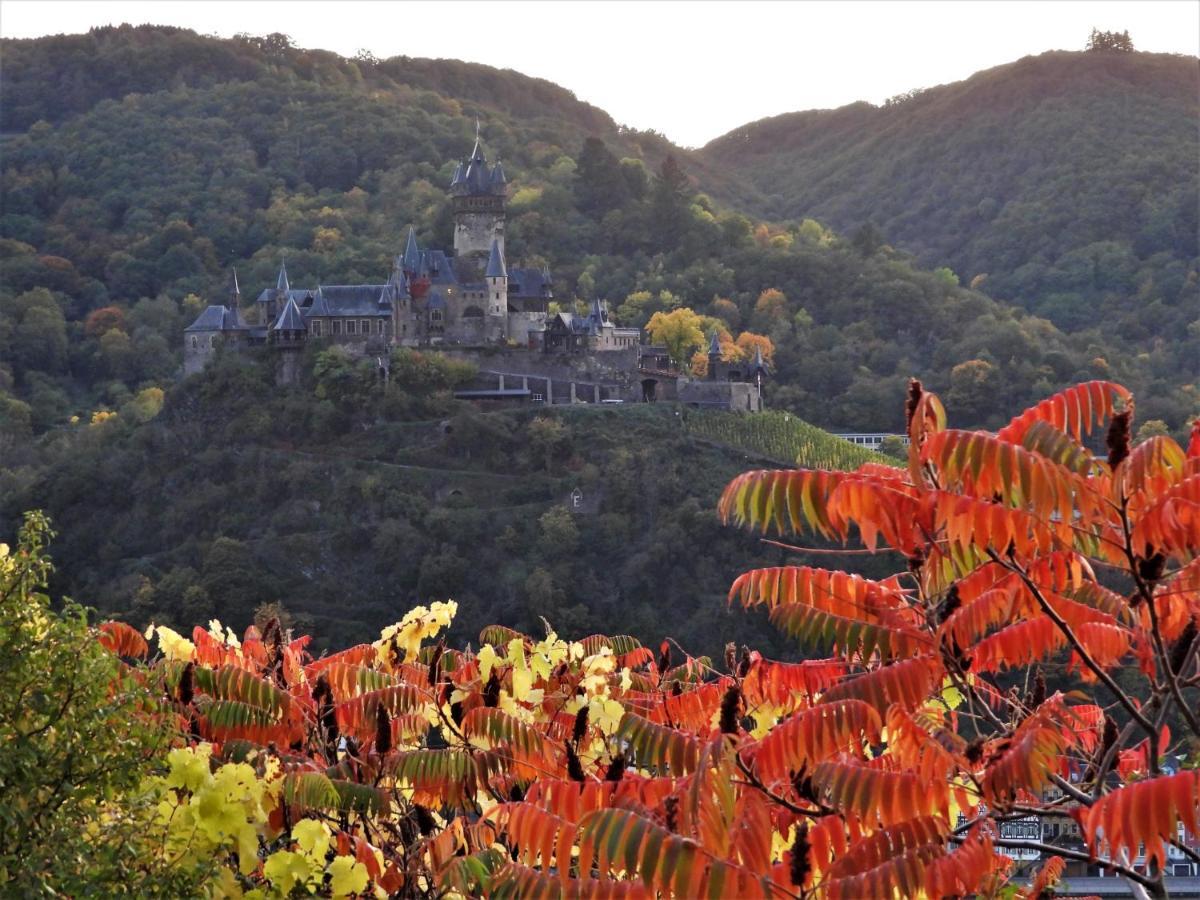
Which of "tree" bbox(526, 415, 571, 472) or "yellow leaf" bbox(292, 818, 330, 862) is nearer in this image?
"yellow leaf" bbox(292, 818, 330, 862)

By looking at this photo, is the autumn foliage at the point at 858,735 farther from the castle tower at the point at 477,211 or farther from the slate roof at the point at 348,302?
the castle tower at the point at 477,211

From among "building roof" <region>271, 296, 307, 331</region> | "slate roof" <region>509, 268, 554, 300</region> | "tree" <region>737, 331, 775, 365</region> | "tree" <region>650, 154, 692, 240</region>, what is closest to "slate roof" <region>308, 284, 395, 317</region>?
"building roof" <region>271, 296, 307, 331</region>

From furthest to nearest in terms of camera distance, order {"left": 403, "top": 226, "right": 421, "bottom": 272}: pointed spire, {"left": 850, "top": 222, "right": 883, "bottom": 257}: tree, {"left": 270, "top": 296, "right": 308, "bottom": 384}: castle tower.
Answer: {"left": 850, "top": 222, "right": 883, "bottom": 257}: tree, {"left": 403, "top": 226, "right": 421, "bottom": 272}: pointed spire, {"left": 270, "top": 296, "right": 308, "bottom": 384}: castle tower

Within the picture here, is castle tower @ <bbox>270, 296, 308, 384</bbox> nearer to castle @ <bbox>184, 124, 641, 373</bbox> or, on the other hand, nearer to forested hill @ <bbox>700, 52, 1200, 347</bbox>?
castle @ <bbox>184, 124, 641, 373</bbox>

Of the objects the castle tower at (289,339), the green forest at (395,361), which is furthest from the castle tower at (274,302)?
the green forest at (395,361)

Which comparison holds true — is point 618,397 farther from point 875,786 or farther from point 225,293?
point 875,786

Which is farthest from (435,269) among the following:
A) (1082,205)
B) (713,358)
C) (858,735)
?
(1082,205)

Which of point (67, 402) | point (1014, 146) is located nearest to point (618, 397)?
point (67, 402)
